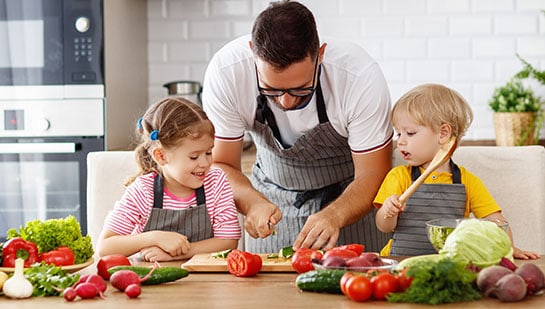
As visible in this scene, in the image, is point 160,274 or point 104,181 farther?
point 104,181

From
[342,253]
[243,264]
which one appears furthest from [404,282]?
[243,264]

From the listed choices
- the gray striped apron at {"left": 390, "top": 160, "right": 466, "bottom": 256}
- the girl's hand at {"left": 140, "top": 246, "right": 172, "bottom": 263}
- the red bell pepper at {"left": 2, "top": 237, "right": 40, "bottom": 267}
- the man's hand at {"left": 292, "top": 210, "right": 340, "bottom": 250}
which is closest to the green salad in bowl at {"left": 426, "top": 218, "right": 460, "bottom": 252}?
the man's hand at {"left": 292, "top": 210, "right": 340, "bottom": 250}

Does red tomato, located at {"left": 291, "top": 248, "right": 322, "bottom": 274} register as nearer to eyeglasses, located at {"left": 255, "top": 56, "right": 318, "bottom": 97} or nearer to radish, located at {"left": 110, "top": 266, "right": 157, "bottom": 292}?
radish, located at {"left": 110, "top": 266, "right": 157, "bottom": 292}

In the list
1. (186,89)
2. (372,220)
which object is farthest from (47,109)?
(372,220)

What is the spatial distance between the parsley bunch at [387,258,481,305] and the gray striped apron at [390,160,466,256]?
2.93ft

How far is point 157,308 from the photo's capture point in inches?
63.5

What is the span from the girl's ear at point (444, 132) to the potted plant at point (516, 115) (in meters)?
1.49

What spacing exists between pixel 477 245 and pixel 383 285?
28 cm

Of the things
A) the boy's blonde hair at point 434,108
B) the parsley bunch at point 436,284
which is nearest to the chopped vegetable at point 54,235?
the parsley bunch at point 436,284

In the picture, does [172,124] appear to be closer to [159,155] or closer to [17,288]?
[159,155]

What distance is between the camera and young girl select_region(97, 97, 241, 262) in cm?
241

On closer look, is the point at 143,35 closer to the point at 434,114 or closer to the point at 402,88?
the point at 402,88

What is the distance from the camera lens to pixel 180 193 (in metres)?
2.48

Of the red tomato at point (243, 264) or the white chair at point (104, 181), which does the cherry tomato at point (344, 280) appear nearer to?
the red tomato at point (243, 264)
